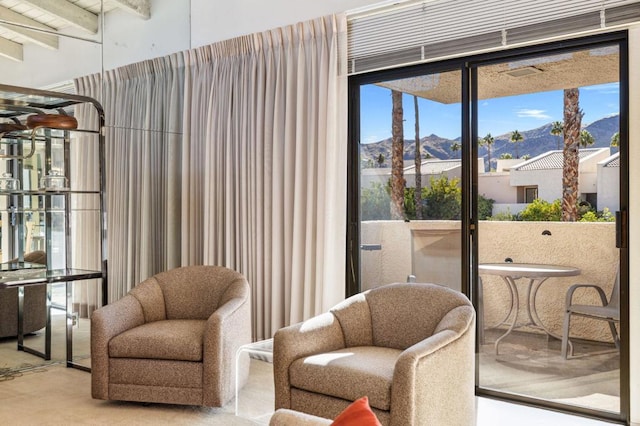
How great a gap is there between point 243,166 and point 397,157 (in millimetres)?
1398

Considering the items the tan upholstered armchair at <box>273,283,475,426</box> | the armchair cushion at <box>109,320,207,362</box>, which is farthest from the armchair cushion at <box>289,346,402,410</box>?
the armchair cushion at <box>109,320,207,362</box>

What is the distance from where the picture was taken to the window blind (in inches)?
136

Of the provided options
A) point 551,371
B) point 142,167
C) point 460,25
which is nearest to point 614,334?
point 551,371

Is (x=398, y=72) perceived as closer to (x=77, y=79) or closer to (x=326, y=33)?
(x=326, y=33)

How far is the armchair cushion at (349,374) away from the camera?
2713 millimetres

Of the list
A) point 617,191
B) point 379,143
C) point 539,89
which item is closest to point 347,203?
point 379,143

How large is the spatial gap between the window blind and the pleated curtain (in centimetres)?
23

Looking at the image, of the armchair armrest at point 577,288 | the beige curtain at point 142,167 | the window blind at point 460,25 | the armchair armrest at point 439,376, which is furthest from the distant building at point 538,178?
the beige curtain at point 142,167

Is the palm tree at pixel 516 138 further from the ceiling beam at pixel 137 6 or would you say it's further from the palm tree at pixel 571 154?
the ceiling beam at pixel 137 6

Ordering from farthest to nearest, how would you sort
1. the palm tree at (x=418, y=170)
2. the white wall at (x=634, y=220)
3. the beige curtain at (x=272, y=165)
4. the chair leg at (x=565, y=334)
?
the beige curtain at (x=272, y=165) → the palm tree at (x=418, y=170) → the chair leg at (x=565, y=334) → the white wall at (x=634, y=220)

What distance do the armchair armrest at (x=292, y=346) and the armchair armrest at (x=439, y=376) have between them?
23.3 inches

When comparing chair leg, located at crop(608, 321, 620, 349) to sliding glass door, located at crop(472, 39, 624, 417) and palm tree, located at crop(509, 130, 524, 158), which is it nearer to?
sliding glass door, located at crop(472, 39, 624, 417)

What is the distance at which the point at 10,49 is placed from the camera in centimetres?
426

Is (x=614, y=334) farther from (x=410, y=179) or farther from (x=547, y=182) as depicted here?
(x=410, y=179)
